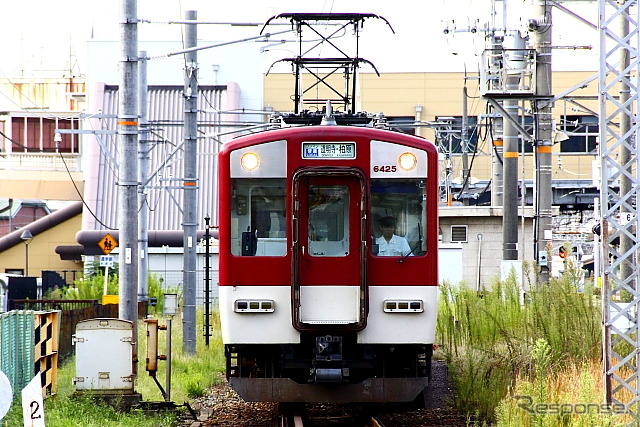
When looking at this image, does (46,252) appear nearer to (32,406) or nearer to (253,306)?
(253,306)

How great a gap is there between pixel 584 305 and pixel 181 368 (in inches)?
274

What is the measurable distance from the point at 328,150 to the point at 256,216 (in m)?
1.00

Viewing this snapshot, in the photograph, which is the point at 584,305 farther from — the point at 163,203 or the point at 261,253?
the point at 163,203

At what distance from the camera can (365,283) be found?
10.8 metres

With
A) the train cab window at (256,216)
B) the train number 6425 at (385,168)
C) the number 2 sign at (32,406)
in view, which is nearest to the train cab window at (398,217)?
the train number 6425 at (385,168)

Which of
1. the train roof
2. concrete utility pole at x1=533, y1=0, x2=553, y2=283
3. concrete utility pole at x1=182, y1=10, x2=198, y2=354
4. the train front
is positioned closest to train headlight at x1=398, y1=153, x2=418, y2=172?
the train front

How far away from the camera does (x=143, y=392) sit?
46.1 feet

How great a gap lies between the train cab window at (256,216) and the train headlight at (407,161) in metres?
1.22

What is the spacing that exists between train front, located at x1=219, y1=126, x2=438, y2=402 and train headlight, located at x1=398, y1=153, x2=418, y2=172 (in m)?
0.01

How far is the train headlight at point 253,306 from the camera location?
35.9 feet

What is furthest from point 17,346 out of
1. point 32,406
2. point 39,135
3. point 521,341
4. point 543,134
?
point 39,135

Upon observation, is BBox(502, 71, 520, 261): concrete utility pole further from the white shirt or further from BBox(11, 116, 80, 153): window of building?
BBox(11, 116, 80, 153): window of building

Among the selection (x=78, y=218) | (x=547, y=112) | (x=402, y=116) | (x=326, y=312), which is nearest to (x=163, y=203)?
(x=78, y=218)

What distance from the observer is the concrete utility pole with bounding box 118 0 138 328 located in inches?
575
